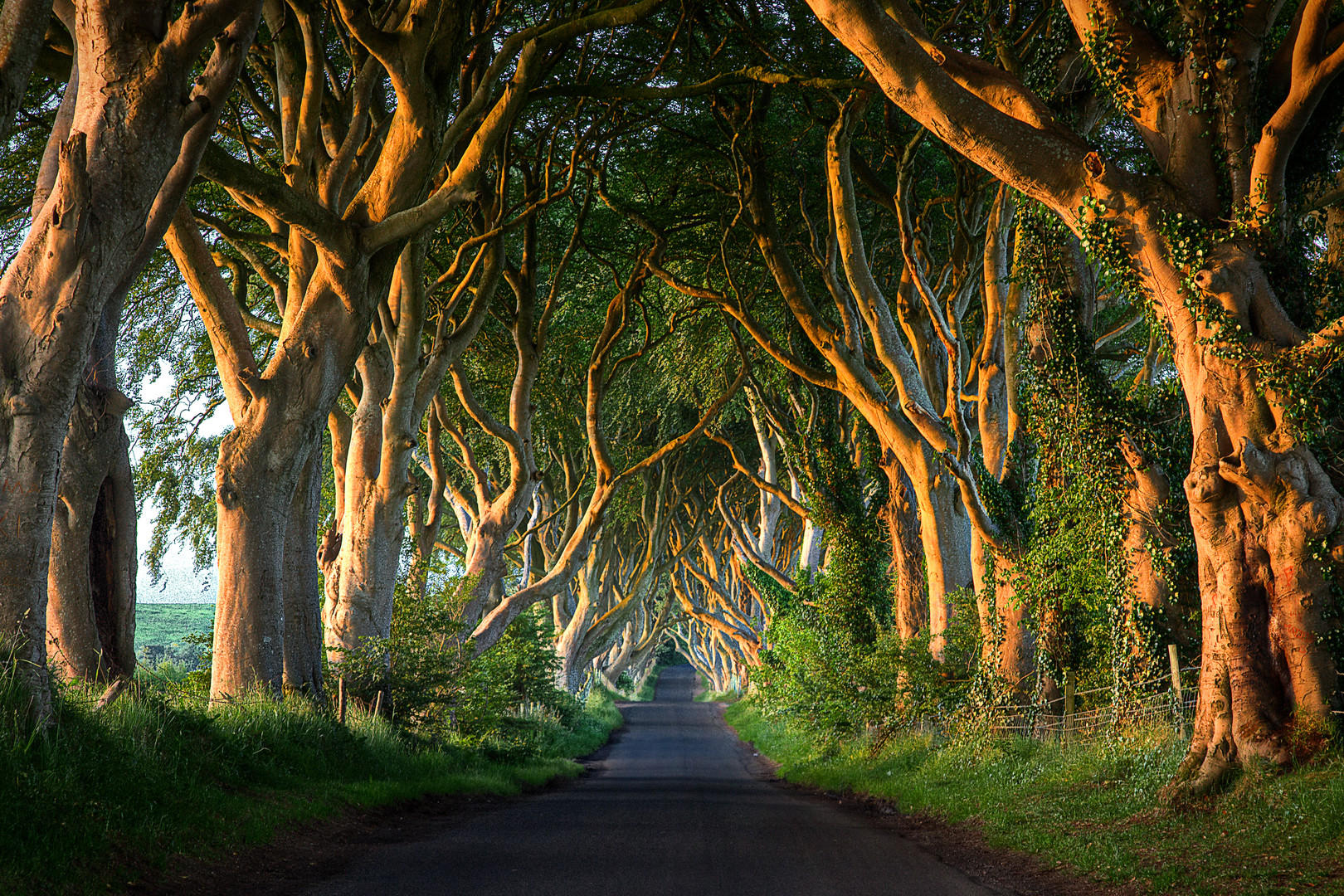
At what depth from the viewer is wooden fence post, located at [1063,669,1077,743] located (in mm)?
12016

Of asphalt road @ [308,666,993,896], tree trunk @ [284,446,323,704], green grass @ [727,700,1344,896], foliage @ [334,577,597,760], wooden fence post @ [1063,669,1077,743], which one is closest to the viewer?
green grass @ [727,700,1344,896]

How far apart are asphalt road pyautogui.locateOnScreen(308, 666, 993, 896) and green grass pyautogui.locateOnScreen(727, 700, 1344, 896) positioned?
0.92 metres

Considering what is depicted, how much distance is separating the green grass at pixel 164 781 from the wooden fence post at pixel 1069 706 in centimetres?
707

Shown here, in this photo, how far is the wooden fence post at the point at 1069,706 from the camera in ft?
39.4

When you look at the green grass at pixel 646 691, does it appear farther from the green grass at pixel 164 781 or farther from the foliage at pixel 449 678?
the green grass at pixel 164 781

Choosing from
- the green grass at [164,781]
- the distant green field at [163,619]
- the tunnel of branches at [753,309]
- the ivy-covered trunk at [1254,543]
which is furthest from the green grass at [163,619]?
the ivy-covered trunk at [1254,543]

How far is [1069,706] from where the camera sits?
12.3m

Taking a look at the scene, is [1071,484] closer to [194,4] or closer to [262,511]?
[262,511]

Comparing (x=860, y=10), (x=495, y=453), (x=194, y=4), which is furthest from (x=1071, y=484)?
(x=495, y=453)

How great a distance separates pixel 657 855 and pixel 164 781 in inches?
138

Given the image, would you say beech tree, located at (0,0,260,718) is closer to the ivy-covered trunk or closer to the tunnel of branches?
the tunnel of branches

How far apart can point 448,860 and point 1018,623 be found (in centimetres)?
871

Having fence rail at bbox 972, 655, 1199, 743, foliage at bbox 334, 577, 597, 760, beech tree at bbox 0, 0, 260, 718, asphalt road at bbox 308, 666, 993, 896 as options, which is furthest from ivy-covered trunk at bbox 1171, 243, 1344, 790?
foliage at bbox 334, 577, 597, 760

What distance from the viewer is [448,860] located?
7262 mm
